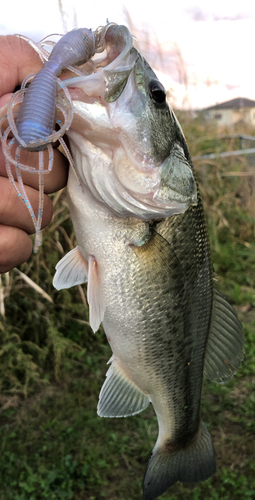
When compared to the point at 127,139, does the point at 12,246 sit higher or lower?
lower

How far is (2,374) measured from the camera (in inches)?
130

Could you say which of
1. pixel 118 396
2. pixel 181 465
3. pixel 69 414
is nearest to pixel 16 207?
pixel 118 396

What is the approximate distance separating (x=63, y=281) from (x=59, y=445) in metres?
2.13

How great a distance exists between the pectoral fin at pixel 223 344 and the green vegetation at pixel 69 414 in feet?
4.70

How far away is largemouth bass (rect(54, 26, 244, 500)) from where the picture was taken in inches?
40.4

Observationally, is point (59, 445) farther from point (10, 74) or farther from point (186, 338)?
point (10, 74)

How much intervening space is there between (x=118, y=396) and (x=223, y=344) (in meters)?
0.52

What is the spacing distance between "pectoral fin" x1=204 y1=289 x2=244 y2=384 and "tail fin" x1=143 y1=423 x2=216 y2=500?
1.18 feet

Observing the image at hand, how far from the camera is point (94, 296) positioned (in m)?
1.28

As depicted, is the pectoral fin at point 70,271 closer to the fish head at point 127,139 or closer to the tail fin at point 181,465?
the fish head at point 127,139

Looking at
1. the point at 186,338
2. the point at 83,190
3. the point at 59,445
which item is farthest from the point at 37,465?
the point at 83,190

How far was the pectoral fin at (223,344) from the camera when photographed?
5.37 ft

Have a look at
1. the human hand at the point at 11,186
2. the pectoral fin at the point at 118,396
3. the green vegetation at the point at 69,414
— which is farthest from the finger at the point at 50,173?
the green vegetation at the point at 69,414

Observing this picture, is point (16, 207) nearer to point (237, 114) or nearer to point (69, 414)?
point (69, 414)
